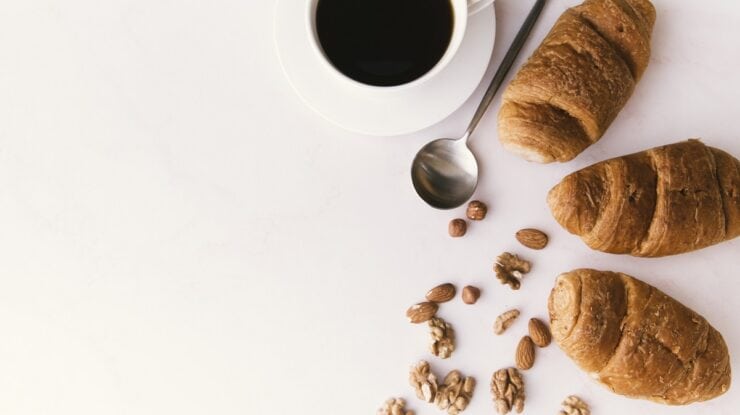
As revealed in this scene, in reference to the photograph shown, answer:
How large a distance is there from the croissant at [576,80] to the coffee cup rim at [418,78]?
20 cm

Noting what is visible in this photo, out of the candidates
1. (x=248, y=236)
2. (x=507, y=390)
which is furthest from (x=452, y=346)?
(x=248, y=236)

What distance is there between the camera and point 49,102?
1.49m

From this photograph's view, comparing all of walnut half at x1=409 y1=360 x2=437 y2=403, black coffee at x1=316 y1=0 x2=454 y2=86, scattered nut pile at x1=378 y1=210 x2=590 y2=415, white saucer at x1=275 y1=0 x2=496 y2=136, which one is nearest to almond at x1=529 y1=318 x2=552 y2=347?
scattered nut pile at x1=378 y1=210 x2=590 y2=415

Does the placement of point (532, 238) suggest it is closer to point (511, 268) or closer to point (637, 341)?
point (511, 268)

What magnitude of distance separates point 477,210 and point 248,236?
50 cm

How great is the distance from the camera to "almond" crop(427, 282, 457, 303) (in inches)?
57.1

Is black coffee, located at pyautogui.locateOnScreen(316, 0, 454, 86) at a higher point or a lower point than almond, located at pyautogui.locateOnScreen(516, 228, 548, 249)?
higher

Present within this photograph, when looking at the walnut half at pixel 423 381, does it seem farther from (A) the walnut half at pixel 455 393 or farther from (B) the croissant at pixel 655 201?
(B) the croissant at pixel 655 201

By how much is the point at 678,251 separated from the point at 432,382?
1.89 feet

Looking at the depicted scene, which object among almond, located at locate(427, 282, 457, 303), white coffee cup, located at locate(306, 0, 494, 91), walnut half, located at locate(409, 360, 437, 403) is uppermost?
white coffee cup, located at locate(306, 0, 494, 91)

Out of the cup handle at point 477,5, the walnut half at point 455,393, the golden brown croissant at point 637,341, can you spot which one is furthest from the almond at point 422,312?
the cup handle at point 477,5

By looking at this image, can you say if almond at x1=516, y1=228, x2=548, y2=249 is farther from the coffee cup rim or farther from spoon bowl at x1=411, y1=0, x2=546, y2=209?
the coffee cup rim

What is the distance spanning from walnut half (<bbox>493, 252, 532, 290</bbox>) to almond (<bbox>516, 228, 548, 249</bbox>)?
1.6 inches

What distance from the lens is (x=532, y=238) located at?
1.45 metres
